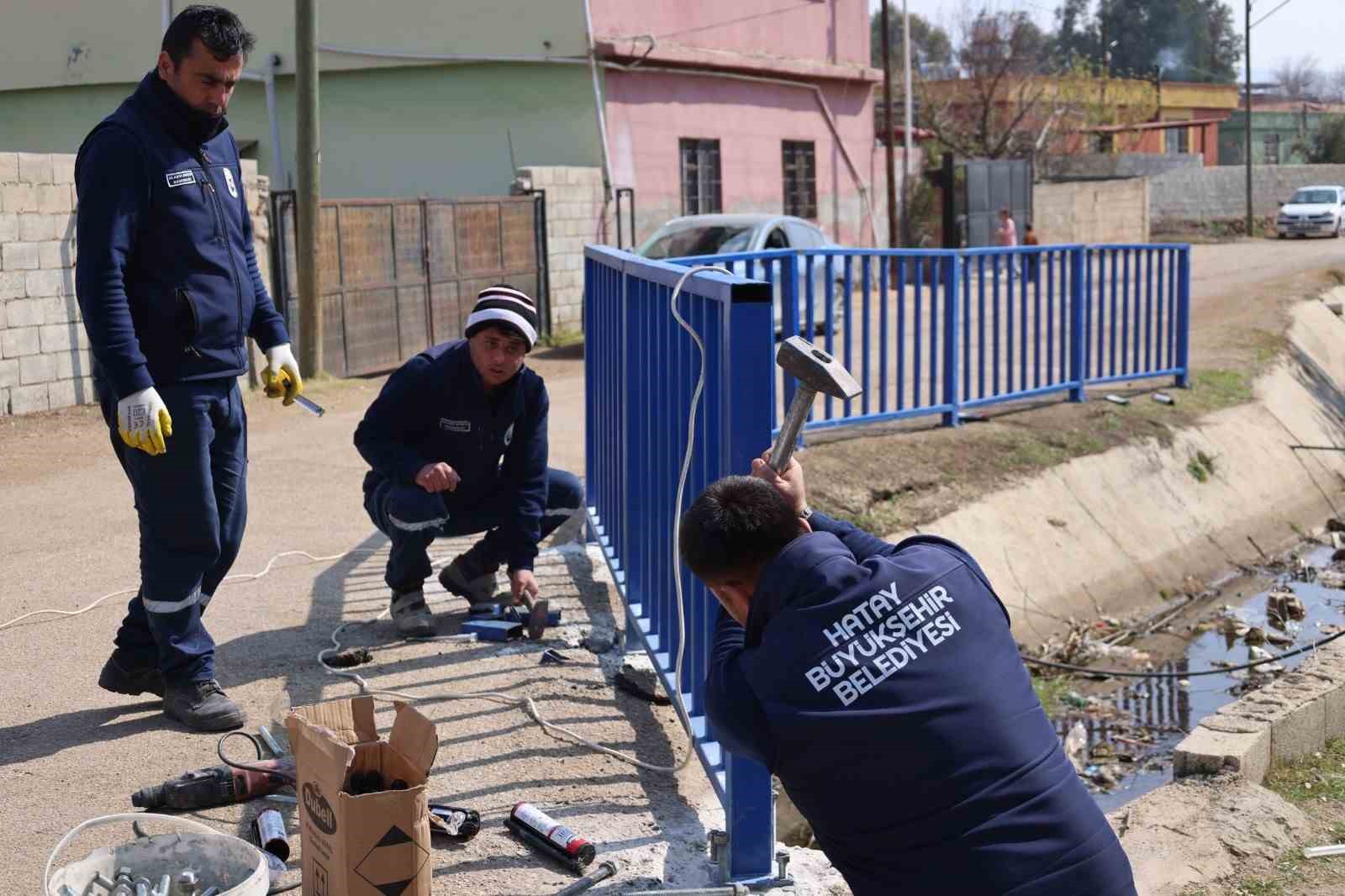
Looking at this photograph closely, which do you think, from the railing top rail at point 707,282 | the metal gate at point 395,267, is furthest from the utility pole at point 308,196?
the railing top rail at point 707,282

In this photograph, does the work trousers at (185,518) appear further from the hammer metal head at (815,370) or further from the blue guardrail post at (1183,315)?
the blue guardrail post at (1183,315)

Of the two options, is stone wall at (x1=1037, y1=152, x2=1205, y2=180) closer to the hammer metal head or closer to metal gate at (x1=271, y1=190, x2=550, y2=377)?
metal gate at (x1=271, y1=190, x2=550, y2=377)

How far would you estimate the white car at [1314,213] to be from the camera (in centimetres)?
3934

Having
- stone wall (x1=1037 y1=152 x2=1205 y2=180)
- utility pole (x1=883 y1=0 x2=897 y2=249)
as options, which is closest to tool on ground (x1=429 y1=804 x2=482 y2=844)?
utility pole (x1=883 y1=0 x2=897 y2=249)

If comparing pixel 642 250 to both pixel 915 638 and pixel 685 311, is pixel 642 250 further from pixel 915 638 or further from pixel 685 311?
pixel 915 638

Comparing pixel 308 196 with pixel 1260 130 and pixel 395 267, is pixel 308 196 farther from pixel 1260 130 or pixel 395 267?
pixel 1260 130

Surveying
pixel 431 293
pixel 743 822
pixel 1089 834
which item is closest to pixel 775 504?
pixel 1089 834

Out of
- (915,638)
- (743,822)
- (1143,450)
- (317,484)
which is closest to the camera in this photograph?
(915,638)

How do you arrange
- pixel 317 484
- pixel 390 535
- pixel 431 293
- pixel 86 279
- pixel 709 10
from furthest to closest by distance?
pixel 709 10, pixel 431 293, pixel 317 484, pixel 390 535, pixel 86 279

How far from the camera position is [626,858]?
3859mm

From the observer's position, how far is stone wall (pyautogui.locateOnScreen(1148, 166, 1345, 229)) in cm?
4409

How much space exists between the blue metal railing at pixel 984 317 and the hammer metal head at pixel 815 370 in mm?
4336

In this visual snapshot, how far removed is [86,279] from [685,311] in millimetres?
1676

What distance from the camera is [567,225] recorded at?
64.6ft
